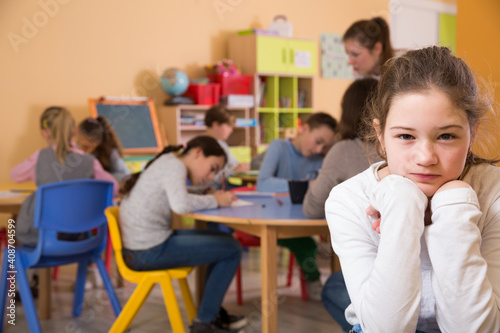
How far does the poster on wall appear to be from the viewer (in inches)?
278

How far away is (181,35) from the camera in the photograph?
5.76m

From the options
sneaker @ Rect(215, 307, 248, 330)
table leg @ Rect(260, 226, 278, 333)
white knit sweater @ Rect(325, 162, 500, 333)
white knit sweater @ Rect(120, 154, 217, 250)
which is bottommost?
sneaker @ Rect(215, 307, 248, 330)

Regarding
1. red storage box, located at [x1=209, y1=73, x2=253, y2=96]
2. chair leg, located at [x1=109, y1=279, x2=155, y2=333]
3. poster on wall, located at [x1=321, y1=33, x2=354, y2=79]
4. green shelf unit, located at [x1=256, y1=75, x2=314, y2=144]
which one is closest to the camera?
chair leg, located at [x1=109, y1=279, x2=155, y2=333]

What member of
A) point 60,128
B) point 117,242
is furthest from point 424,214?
point 60,128

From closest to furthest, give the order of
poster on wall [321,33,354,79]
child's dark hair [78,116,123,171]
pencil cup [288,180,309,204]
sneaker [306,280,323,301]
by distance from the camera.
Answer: pencil cup [288,180,309,204] → sneaker [306,280,323,301] → child's dark hair [78,116,123,171] → poster on wall [321,33,354,79]

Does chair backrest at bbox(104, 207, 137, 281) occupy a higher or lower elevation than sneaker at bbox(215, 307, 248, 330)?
higher

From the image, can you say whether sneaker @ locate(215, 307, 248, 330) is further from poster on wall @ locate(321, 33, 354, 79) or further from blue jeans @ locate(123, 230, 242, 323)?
poster on wall @ locate(321, 33, 354, 79)

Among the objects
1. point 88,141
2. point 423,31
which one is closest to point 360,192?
point 88,141

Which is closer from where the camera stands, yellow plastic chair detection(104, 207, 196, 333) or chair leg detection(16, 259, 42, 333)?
yellow plastic chair detection(104, 207, 196, 333)

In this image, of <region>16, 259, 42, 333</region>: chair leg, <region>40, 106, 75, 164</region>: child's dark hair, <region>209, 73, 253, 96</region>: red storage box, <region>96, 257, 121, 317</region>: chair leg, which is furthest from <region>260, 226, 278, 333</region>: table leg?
<region>209, 73, 253, 96</region>: red storage box

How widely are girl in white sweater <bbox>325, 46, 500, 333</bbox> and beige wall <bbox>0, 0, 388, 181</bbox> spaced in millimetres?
4254

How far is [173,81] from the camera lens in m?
5.43

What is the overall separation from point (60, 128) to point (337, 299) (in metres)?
2.05

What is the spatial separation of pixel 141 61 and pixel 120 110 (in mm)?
577
